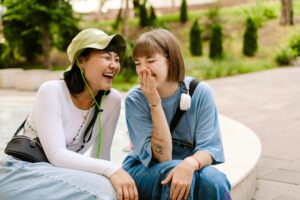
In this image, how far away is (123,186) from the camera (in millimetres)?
2172

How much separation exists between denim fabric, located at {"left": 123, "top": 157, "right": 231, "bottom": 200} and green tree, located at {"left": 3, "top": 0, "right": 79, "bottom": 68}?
1203 centimetres

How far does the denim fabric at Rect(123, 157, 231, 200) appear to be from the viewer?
228cm

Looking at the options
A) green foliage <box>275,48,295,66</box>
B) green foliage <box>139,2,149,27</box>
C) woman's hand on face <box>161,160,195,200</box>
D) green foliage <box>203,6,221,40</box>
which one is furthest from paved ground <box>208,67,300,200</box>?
green foliage <box>139,2,149,27</box>

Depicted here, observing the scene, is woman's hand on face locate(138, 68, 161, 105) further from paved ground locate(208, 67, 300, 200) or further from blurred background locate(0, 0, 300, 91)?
blurred background locate(0, 0, 300, 91)

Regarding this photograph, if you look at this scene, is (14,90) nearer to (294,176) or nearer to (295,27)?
(294,176)

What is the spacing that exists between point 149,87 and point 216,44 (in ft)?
56.4

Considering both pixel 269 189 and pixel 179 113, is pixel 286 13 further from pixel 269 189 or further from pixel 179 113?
pixel 179 113

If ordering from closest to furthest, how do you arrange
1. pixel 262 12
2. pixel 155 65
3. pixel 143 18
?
pixel 155 65, pixel 262 12, pixel 143 18

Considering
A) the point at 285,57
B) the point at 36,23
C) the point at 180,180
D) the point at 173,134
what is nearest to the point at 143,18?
the point at 285,57

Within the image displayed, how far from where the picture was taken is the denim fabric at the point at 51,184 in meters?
2.15

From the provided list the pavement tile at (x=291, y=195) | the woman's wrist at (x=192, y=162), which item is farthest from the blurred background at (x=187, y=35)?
the woman's wrist at (x=192, y=162)

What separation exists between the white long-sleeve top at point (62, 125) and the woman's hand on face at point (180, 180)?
0.26 metres

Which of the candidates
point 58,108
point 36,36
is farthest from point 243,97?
point 36,36

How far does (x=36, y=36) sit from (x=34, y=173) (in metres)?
16.3
